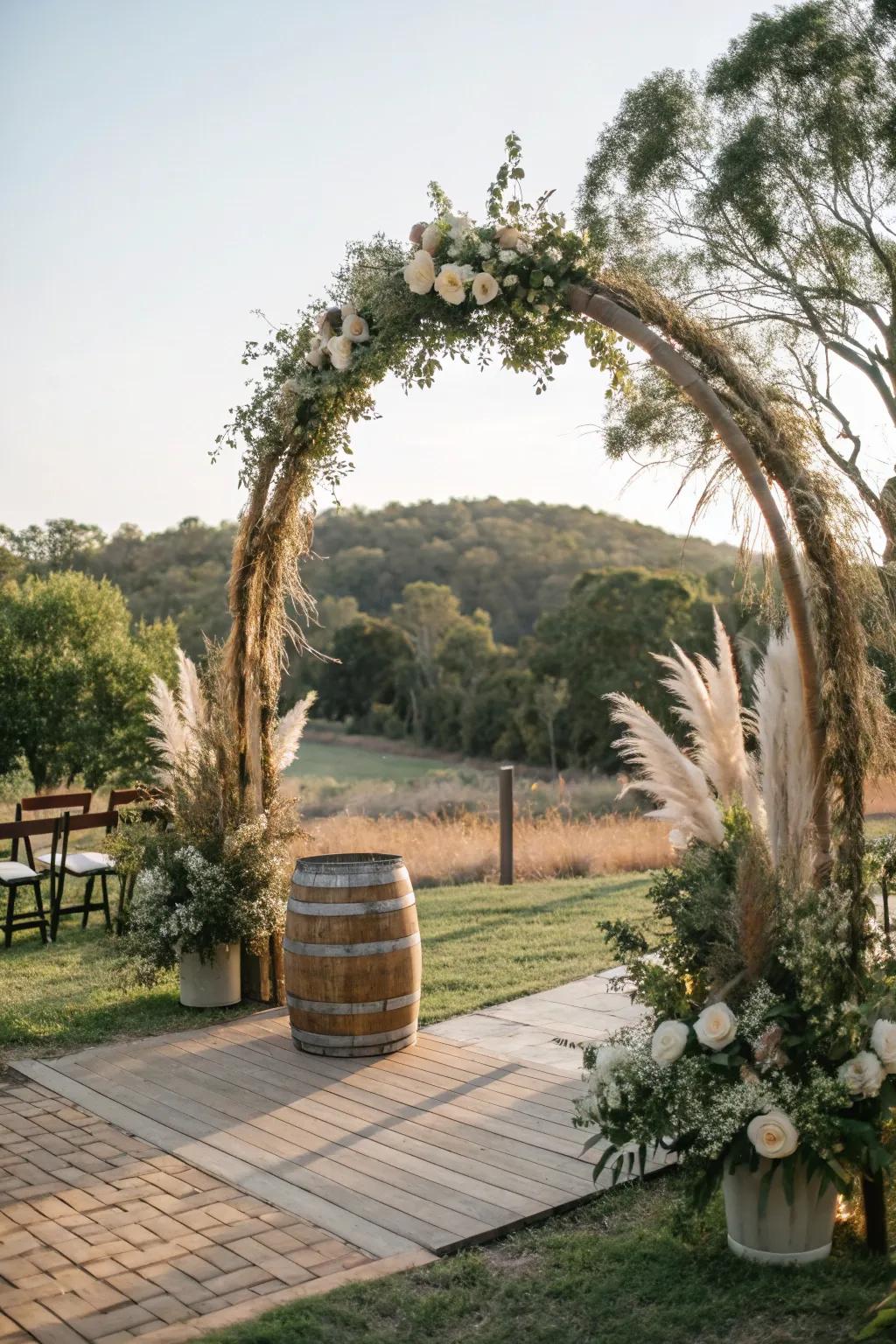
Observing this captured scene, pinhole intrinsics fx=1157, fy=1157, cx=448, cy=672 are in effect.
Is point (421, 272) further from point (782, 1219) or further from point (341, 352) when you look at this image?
point (782, 1219)

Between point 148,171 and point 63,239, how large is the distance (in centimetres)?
147

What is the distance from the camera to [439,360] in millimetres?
4676

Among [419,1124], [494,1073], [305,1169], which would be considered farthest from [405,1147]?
[494,1073]

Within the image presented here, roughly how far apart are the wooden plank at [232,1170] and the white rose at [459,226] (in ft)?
11.2

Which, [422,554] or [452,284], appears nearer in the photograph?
[452,284]

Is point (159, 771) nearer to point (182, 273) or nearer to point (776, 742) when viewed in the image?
point (776, 742)

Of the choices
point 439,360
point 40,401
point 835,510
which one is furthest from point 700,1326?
point 40,401

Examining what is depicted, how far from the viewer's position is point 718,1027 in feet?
10.4

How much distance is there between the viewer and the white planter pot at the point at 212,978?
20.0 ft

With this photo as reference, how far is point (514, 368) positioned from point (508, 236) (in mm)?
471

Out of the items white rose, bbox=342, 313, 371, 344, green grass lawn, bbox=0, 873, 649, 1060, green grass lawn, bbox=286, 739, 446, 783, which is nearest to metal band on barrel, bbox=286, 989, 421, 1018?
green grass lawn, bbox=0, 873, 649, 1060

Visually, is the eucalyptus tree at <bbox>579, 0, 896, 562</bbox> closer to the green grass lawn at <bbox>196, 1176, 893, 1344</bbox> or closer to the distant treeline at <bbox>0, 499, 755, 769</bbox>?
the green grass lawn at <bbox>196, 1176, 893, 1344</bbox>

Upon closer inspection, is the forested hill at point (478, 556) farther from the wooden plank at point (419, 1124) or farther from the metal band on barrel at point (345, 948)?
the wooden plank at point (419, 1124)

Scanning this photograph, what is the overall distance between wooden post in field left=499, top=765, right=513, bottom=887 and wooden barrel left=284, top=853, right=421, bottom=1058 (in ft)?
16.8
